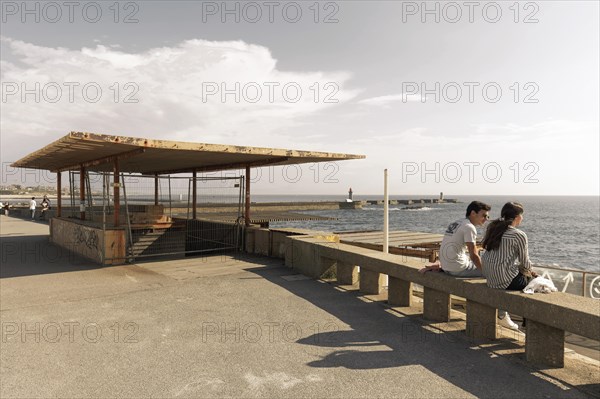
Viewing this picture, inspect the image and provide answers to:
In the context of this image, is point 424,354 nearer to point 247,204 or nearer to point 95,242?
point 247,204

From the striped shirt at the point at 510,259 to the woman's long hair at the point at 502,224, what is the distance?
1.9 inches

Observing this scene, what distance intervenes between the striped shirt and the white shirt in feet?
2.00

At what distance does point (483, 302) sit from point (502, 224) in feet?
3.40

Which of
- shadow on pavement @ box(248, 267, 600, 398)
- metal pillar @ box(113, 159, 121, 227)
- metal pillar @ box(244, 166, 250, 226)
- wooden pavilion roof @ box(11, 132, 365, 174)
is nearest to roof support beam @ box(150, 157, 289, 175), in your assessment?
wooden pavilion roof @ box(11, 132, 365, 174)

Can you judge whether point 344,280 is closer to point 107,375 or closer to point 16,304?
point 107,375

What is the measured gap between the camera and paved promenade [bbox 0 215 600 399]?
12.7ft

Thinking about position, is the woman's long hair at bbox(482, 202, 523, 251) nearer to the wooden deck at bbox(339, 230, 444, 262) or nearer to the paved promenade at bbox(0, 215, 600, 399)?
the paved promenade at bbox(0, 215, 600, 399)

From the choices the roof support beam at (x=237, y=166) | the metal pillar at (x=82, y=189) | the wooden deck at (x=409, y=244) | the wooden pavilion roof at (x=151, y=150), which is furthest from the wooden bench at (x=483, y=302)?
the metal pillar at (x=82, y=189)

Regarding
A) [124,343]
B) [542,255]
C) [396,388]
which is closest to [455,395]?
[396,388]

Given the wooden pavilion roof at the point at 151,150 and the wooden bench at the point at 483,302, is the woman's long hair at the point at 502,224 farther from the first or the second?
the wooden pavilion roof at the point at 151,150

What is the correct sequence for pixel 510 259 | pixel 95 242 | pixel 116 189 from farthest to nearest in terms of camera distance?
pixel 95 242 → pixel 116 189 → pixel 510 259

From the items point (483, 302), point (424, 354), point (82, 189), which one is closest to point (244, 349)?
point (424, 354)

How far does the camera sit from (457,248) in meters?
5.40

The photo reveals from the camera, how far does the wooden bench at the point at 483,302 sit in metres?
3.96
